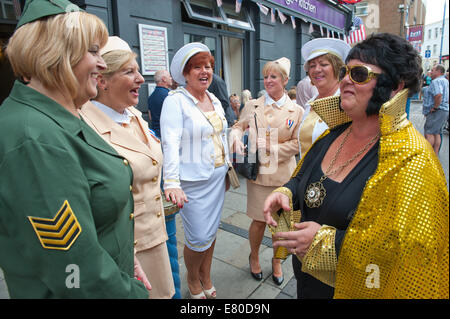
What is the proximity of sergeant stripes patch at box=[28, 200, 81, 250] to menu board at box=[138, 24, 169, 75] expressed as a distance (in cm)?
492

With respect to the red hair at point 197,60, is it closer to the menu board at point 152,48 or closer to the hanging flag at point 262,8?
the menu board at point 152,48

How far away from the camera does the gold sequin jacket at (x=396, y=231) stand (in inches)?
42.0

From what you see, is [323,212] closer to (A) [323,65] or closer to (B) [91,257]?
(B) [91,257]

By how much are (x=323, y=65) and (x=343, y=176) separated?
1251 mm

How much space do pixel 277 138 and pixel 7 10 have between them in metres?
4.92

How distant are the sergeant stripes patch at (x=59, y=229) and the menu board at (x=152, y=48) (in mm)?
4921

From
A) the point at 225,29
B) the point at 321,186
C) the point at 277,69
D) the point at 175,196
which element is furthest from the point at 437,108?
the point at 175,196

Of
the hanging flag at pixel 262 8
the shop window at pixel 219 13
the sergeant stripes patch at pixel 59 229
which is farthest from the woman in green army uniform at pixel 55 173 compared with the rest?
the hanging flag at pixel 262 8

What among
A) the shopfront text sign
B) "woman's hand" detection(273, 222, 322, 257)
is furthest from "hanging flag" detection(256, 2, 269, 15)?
"woman's hand" detection(273, 222, 322, 257)

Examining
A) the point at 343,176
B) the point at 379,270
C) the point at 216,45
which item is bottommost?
the point at 379,270

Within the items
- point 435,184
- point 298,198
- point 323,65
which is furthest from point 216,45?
point 435,184

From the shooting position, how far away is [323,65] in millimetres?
2346

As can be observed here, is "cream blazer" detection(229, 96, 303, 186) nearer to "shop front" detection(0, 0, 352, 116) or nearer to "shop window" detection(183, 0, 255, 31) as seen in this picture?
"shop front" detection(0, 0, 352, 116)

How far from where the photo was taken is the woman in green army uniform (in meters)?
0.83
